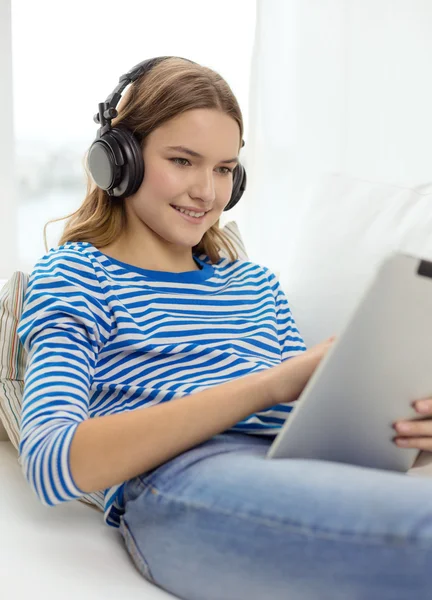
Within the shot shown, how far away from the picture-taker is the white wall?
2.37 m

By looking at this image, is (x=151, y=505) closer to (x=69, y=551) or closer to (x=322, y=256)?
(x=69, y=551)

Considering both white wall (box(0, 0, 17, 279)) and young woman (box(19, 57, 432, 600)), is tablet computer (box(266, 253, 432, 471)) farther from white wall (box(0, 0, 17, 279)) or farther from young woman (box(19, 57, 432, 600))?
white wall (box(0, 0, 17, 279))

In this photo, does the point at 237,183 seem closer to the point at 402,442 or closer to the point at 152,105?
the point at 152,105

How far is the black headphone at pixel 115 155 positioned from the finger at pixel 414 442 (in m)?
0.57

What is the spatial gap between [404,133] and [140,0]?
97 centimetres

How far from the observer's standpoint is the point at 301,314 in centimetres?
145

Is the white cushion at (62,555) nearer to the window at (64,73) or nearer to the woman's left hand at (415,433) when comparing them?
the woman's left hand at (415,433)

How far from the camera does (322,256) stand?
1.46m

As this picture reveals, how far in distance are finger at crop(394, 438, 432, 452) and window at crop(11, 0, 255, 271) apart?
5.79 ft

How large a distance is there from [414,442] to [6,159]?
1833 millimetres

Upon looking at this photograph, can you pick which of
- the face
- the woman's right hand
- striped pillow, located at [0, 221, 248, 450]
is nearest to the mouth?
the face

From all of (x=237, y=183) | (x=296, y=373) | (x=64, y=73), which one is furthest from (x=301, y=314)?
(x=64, y=73)

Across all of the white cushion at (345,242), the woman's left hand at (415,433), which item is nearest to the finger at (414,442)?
the woman's left hand at (415,433)

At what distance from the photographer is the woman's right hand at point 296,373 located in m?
0.92
